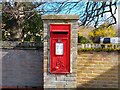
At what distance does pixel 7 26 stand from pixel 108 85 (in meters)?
5.83

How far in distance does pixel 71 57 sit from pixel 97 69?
2.94ft

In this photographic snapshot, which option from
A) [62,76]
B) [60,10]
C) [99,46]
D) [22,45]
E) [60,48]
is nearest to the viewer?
[60,48]

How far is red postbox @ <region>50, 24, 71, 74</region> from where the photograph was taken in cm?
503

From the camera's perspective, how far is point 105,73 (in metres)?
5.68

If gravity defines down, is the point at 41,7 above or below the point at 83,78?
above

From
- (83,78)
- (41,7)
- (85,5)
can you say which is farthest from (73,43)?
(41,7)

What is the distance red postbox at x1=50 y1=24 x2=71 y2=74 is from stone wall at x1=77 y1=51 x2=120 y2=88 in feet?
2.09

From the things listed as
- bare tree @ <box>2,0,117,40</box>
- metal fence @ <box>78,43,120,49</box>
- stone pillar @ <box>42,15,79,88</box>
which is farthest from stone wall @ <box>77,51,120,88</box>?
bare tree @ <box>2,0,117,40</box>

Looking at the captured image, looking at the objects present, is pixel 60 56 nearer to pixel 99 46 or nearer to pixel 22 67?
pixel 99 46

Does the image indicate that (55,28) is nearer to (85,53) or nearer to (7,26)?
(85,53)

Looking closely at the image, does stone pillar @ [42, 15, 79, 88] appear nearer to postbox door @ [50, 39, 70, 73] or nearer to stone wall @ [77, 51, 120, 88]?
postbox door @ [50, 39, 70, 73]

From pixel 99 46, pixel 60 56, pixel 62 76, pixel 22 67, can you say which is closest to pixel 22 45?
pixel 22 67

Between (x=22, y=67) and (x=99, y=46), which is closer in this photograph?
(x=99, y=46)

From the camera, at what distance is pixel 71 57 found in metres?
5.11
